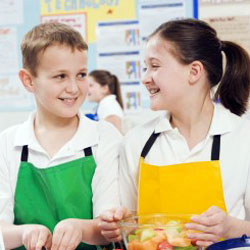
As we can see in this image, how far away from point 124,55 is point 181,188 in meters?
2.36

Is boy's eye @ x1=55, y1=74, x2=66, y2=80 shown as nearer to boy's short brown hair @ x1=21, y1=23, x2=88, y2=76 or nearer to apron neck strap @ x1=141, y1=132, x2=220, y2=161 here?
boy's short brown hair @ x1=21, y1=23, x2=88, y2=76

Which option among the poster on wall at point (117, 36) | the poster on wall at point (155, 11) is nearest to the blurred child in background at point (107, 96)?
Result: the poster on wall at point (117, 36)

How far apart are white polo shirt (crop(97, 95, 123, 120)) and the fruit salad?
2.33m

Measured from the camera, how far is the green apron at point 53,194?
1.17 m

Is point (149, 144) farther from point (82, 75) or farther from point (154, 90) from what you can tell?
point (82, 75)

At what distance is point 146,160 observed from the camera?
122cm

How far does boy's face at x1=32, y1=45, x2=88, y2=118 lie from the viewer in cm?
120

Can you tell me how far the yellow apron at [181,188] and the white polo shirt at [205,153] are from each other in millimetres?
44

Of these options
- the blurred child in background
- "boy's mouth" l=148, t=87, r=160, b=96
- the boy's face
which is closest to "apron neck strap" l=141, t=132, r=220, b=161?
"boy's mouth" l=148, t=87, r=160, b=96

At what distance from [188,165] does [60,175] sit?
1.10ft

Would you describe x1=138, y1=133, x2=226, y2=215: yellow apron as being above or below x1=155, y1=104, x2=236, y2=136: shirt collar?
below

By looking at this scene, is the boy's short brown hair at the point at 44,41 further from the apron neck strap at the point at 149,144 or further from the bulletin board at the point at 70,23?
the bulletin board at the point at 70,23

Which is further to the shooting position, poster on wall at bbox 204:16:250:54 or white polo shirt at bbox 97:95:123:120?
white polo shirt at bbox 97:95:123:120

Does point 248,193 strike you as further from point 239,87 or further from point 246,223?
point 239,87
